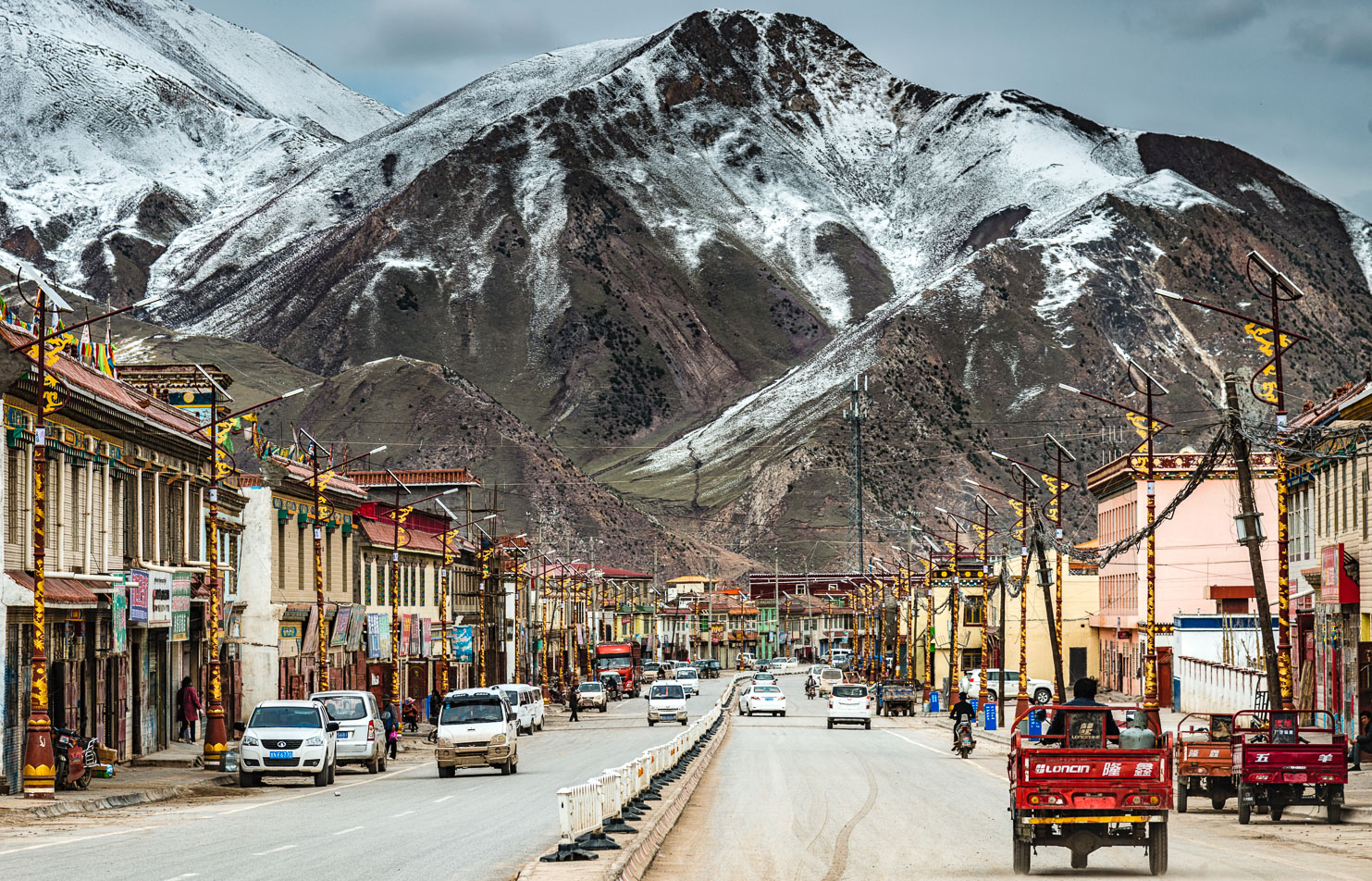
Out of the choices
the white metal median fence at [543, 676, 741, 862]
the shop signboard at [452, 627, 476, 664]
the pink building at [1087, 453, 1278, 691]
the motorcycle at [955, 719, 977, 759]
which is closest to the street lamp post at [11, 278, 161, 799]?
the white metal median fence at [543, 676, 741, 862]

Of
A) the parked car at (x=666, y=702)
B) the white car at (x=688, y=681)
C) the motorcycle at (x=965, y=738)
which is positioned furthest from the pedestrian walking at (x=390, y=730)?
the white car at (x=688, y=681)

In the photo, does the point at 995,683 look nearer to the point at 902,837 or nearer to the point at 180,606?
the point at 180,606

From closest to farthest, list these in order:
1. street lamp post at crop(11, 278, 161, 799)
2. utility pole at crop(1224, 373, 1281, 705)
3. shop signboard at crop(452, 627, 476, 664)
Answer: utility pole at crop(1224, 373, 1281, 705), street lamp post at crop(11, 278, 161, 799), shop signboard at crop(452, 627, 476, 664)

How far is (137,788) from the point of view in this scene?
35625 millimetres

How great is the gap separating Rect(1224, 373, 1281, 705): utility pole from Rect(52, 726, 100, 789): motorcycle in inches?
868

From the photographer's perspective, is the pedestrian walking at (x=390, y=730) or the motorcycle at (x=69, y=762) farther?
the pedestrian walking at (x=390, y=730)

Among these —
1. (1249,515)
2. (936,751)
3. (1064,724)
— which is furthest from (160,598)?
(1064,724)

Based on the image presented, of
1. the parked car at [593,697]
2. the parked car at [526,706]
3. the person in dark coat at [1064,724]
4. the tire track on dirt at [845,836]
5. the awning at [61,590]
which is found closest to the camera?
the tire track on dirt at [845,836]

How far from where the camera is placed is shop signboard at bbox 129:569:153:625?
42938mm

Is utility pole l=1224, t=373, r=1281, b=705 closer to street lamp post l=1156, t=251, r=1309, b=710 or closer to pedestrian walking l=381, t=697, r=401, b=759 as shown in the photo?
street lamp post l=1156, t=251, r=1309, b=710

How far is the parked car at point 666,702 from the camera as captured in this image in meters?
76.3

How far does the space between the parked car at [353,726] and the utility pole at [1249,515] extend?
69.6ft

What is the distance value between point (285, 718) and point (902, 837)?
18709mm

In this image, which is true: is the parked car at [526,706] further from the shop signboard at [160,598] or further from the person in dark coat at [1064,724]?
the person in dark coat at [1064,724]
